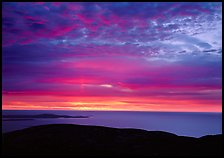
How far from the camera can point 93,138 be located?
29.4 m

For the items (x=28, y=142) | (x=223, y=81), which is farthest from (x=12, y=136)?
(x=223, y=81)

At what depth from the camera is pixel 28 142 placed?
28.2m

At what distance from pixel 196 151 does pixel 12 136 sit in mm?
19684

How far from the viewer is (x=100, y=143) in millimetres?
27875

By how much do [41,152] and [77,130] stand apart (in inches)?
308

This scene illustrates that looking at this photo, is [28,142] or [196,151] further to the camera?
[28,142]

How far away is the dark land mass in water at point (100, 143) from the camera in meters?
24.8

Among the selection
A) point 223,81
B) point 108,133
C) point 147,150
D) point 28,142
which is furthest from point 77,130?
point 223,81

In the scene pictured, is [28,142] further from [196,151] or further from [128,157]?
[196,151]

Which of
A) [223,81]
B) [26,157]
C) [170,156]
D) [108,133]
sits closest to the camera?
[223,81]

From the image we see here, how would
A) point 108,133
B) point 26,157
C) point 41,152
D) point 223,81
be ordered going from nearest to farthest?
1. point 223,81
2. point 26,157
3. point 41,152
4. point 108,133

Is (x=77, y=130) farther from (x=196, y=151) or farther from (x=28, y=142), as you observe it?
(x=196, y=151)

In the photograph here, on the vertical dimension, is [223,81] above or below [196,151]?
above

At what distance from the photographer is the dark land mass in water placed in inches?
976
